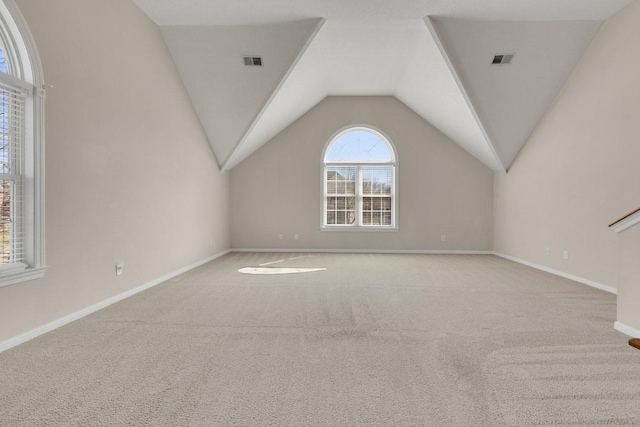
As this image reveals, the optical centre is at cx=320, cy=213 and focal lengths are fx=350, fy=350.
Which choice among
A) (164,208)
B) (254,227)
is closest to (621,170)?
(164,208)

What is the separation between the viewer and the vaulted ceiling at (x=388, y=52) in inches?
165

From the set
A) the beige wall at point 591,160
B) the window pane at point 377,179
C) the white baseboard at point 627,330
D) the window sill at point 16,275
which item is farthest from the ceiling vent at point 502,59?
the window sill at point 16,275

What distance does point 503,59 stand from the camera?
4773 millimetres

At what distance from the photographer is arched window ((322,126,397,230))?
7.92 metres

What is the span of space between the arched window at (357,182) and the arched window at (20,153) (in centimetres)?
570

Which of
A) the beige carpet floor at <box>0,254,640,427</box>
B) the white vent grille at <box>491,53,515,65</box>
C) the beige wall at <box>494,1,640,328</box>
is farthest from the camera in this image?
the white vent grille at <box>491,53,515,65</box>

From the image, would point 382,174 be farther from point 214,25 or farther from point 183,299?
point 183,299

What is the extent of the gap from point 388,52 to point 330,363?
492cm

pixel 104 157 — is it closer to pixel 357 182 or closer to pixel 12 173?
pixel 12 173

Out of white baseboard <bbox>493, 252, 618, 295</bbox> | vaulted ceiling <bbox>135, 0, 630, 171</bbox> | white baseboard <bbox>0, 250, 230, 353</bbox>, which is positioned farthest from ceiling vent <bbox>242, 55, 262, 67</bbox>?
white baseboard <bbox>493, 252, 618, 295</bbox>

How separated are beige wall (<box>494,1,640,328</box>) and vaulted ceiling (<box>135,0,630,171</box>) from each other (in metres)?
0.30

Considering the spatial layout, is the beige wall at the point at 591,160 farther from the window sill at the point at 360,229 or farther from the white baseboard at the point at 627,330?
the window sill at the point at 360,229

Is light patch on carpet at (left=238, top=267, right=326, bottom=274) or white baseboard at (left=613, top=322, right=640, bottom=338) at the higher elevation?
white baseboard at (left=613, top=322, right=640, bottom=338)

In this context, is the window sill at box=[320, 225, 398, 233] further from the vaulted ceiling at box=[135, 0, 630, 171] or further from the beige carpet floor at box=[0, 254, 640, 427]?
the beige carpet floor at box=[0, 254, 640, 427]
